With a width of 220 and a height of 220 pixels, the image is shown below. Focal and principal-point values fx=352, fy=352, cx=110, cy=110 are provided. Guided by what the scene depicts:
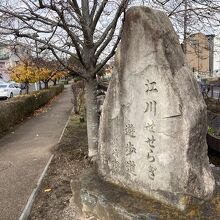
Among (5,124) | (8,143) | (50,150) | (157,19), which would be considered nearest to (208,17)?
(157,19)

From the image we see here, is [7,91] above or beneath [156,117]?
beneath

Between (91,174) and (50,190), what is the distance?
130cm

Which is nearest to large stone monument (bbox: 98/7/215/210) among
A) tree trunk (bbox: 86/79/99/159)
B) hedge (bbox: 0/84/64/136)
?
tree trunk (bbox: 86/79/99/159)

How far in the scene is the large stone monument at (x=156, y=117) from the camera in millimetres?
4004

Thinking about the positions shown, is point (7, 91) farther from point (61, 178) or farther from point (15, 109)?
point (61, 178)

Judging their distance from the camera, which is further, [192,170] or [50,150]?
[50,150]

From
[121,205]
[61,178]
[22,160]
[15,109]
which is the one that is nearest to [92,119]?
[61,178]

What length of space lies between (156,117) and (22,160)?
543 centimetres

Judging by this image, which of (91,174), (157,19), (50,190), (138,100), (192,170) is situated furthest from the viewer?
(50,190)

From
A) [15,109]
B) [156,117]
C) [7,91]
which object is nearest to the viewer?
[156,117]

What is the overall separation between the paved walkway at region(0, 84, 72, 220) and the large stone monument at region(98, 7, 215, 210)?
205cm

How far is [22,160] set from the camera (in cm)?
879

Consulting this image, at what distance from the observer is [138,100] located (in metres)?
4.55

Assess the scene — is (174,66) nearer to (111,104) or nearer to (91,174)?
(111,104)
